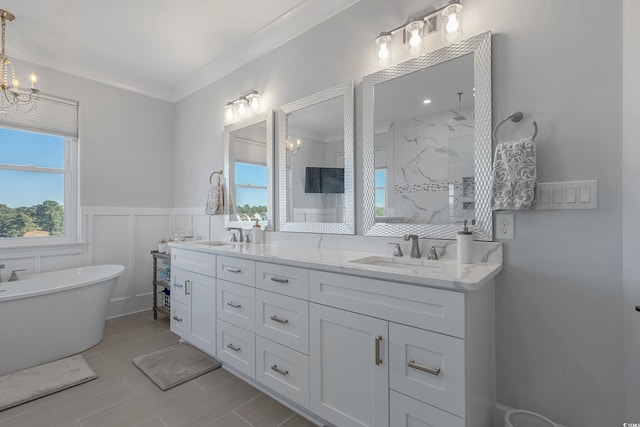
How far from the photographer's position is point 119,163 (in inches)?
143

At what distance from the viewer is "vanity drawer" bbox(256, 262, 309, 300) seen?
1696mm

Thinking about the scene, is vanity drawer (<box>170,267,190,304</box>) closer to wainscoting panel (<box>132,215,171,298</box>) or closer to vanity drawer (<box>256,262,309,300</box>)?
vanity drawer (<box>256,262,309,300</box>)

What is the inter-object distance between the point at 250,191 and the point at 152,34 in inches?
64.0

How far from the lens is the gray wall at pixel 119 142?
334cm

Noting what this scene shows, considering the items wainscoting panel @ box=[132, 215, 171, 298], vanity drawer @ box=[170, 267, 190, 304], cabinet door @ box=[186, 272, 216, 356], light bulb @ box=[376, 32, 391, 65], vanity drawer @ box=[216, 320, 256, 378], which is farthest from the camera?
wainscoting panel @ box=[132, 215, 171, 298]

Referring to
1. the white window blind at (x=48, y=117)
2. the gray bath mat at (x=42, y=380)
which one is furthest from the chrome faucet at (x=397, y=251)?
the white window blind at (x=48, y=117)

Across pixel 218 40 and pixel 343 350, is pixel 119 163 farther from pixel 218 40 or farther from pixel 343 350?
pixel 343 350

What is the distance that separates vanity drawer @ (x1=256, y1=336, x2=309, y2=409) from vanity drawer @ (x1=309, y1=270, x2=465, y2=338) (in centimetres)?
40

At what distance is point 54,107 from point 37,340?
2.31m

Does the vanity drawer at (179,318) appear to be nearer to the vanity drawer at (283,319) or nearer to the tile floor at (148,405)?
the tile floor at (148,405)

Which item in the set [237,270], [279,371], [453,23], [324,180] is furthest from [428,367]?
[453,23]

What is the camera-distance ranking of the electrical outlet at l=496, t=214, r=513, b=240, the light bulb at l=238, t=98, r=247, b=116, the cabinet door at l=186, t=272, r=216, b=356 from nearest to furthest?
1. the electrical outlet at l=496, t=214, r=513, b=240
2. the cabinet door at l=186, t=272, r=216, b=356
3. the light bulb at l=238, t=98, r=247, b=116

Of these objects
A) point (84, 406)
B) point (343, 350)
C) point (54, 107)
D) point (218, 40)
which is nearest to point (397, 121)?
point (343, 350)

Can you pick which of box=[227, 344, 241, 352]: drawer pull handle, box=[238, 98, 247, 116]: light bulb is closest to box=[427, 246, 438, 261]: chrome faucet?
box=[227, 344, 241, 352]: drawer pull handle
